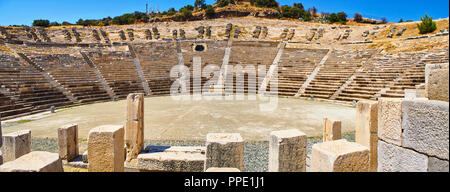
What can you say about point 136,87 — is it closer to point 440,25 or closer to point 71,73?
point 71,73

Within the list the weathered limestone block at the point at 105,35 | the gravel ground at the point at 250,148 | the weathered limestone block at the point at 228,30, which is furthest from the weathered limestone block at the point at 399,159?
the weathered limestone block at the point at 105,35

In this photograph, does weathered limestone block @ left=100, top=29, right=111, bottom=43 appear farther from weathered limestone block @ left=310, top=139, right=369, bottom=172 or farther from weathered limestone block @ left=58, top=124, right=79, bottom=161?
weathered limestone block @ left=310, top=139, right=369, bottom=172

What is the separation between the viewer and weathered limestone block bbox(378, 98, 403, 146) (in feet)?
8.24

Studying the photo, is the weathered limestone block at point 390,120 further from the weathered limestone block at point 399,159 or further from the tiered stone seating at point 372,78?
the tiered stone seating at point 372,78

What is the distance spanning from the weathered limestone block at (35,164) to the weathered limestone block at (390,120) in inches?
167

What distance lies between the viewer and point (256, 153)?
5055mm

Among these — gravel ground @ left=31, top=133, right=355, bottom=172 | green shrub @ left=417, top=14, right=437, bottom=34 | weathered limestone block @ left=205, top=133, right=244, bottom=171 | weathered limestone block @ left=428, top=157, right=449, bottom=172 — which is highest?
green shrub @ left=417, top=14, right=437, bottom=34

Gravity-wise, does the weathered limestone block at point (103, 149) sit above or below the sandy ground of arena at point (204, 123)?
above

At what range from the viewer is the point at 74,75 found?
16.5 metres

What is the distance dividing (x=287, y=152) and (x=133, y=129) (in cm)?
335

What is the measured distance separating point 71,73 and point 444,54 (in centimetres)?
2830

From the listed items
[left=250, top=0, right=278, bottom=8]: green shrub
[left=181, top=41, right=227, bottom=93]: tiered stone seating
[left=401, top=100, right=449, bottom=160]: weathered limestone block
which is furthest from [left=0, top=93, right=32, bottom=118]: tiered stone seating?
[left=250, top=0, right=278, bottom=8]: green shrub

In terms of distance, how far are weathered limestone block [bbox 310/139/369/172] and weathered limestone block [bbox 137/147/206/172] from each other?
7.68ft

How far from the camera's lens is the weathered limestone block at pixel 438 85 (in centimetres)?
217
